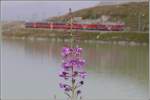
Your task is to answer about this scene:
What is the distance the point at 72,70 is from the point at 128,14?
285 ft

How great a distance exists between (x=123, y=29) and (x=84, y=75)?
3040 inches

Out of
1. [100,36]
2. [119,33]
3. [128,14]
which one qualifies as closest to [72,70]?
[100,36]

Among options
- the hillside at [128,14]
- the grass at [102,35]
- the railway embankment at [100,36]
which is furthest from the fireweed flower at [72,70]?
the hillside at [128,14]

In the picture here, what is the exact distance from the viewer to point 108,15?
303 feet

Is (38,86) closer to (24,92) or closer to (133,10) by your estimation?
(24,92)

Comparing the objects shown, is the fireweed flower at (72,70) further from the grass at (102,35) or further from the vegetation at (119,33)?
the vegetation at (119,33)

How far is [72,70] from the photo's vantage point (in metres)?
3.41

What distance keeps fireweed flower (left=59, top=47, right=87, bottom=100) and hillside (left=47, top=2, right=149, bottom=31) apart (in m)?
72.9

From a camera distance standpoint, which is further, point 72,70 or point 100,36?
point 100,36

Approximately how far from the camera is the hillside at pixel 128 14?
3155 inches

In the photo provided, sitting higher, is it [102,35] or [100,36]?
[102,35]

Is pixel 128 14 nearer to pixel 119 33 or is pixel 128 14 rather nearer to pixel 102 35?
pixel 119 33

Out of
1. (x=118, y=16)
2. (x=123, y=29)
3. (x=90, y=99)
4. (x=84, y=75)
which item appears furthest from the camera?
(x=118, y=16)

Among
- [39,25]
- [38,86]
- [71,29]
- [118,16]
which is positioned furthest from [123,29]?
[71,29]
